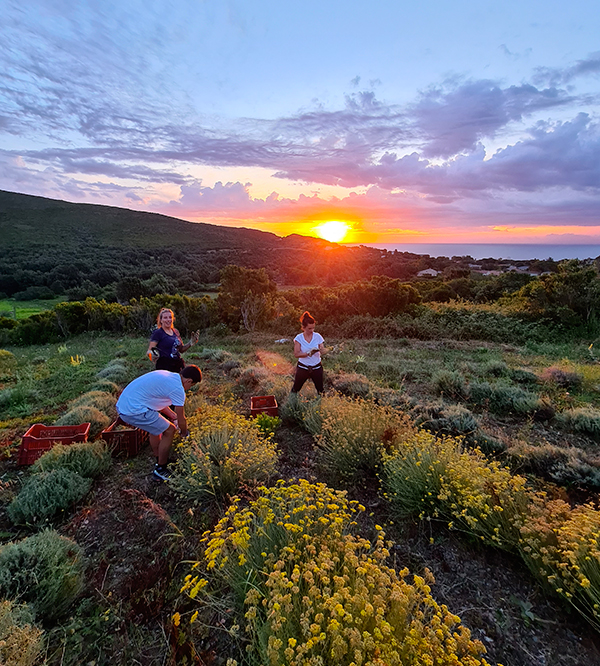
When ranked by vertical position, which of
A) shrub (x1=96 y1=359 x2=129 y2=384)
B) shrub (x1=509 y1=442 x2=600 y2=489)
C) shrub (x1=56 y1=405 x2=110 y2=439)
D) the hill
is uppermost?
the hill

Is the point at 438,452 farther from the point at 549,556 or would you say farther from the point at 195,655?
the point at 195,655

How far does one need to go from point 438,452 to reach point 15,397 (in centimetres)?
792

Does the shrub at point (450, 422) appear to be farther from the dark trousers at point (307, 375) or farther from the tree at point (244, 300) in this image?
the tree at point (244, 300)

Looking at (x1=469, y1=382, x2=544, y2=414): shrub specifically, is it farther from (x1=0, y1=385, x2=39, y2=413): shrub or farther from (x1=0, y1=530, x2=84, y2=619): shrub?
(x1=0, y1=385, x2=39, y2=413): shrub

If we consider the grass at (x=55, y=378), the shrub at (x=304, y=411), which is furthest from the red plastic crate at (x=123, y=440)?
the grass at (x=55, y=378)

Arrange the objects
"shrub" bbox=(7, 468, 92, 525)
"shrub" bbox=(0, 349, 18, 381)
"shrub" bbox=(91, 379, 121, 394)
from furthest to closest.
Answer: "shrub" bbox=(0, 349, 18, 381)
"shrub" bbox=(91, 379, 121, 394)
"shrub" bbox=(7, 468, 92, 525)

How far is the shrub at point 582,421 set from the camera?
496cm

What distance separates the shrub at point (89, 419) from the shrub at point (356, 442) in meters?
3.47

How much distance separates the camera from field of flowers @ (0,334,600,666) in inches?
69.9

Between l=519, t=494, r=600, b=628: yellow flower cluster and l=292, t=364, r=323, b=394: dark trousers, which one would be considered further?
l=292, t=364, r=323, b=394: dark trousers

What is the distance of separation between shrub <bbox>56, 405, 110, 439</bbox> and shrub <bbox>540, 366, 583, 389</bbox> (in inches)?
331

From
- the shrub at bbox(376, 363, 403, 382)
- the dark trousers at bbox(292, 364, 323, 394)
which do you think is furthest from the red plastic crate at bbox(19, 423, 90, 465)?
the shrub at bbox(376, 363, 403, 382)

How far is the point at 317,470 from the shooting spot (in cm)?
409

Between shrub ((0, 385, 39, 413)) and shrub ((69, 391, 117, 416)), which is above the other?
shrub ((69, 391, 117, 416))
